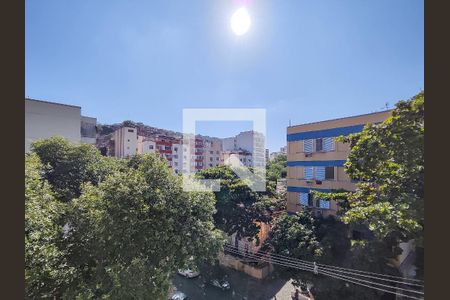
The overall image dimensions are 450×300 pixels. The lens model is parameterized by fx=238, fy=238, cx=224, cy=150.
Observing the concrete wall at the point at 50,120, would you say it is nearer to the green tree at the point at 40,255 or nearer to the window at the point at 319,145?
the green tree at the point at 40,255

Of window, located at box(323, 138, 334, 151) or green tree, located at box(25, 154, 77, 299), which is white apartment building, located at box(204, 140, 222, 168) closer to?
window, located at box(323, 138, 334, 151)

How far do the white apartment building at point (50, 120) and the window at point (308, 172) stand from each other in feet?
57.7

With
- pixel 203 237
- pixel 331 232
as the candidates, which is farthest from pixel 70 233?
pixel 331 232

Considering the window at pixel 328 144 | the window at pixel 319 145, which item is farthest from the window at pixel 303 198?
the window at pixel 328 144

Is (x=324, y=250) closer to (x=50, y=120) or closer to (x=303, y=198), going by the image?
(x=303, y=198)

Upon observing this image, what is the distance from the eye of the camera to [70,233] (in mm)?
5965

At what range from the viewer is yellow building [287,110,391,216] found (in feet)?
35.9

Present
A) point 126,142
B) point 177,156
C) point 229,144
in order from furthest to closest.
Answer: point 229,144 → point 177,156 → point 126,142

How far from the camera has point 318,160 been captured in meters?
12.0

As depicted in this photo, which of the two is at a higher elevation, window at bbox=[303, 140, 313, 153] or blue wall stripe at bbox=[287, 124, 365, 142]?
blue wall stripe at bbox=[287, 124, 365, 142]

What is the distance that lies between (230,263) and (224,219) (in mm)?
3176

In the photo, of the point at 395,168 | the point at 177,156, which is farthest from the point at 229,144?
the point at 395,168

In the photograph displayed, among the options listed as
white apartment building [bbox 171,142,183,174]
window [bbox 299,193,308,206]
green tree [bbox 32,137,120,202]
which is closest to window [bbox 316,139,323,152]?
window [bbox 299,193,308,206]

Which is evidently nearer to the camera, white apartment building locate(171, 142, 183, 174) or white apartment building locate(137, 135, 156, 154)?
white apartment building locate(137, 135, 156, 154)
